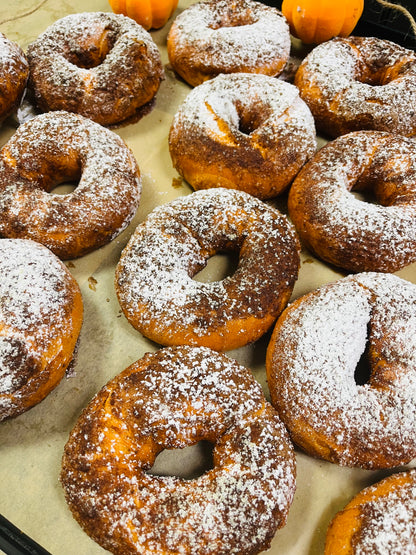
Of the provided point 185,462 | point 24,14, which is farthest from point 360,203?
point 24,14

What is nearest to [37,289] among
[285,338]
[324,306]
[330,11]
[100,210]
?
[100,210]

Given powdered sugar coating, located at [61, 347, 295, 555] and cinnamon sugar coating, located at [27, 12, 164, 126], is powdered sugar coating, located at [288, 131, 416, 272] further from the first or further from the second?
cinnamon sugar coating, located at [27, 12, 164, 126]

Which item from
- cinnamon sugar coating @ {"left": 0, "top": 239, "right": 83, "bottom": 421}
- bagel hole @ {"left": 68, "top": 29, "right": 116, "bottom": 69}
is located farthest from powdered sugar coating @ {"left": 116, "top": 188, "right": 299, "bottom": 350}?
bagel hole @ {"left": 68, "top": 29, "right": 116, "bottom": 69}

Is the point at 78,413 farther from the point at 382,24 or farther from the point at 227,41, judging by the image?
the point at 382,24

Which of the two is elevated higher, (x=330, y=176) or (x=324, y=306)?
(x=330, y=176)

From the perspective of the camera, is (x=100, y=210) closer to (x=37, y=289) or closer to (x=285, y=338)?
(x=37, y=289)
